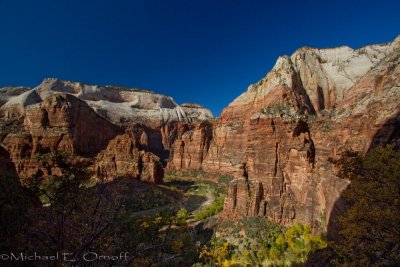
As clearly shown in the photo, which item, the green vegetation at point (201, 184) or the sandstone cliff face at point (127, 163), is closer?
the sandstone cliff face at point (127, 163)

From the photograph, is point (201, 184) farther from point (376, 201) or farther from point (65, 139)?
point (376, 201)

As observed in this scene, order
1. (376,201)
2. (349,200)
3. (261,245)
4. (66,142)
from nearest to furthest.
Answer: (376,201) → (349,200) → (261,245) → (66,142)

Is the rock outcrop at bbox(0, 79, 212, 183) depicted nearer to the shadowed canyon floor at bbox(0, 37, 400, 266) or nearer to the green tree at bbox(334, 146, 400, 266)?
the shadowed canyon floor at bbox(0, 37, 400, 266)

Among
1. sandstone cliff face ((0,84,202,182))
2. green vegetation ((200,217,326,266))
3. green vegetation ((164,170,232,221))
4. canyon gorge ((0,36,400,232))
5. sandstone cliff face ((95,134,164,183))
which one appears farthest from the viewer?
green vegetation ((164,170,232,221))

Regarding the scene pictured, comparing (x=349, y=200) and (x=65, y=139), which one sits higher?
(x=65, y=139)

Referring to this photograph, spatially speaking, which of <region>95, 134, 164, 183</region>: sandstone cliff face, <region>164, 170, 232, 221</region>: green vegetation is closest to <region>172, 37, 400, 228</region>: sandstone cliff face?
<region>164, 170, 232, 221</region>: green vegetation

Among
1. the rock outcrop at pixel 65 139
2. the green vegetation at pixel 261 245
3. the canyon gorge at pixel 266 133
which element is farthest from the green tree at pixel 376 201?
the rock outcrop at pixel 65 139

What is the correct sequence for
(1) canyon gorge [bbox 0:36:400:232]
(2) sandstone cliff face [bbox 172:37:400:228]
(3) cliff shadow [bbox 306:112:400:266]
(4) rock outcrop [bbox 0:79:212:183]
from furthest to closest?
(4) rock outcrop [bbox 0:79:212:183]
(1) canyon gorge [bbox 0:36:400:232]
(2) sandstone cliff face [bbox 172:37:400:228]
(3) cliff shadow [bbox 306:112:400:266]

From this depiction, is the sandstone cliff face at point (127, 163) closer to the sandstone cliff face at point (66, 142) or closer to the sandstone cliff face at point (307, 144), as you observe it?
the sandstone cliff face at point (66, 142)

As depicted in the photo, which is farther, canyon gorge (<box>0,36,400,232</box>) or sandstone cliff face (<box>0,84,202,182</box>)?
sandstone cliff face (<box>0,84,202,182</box>)

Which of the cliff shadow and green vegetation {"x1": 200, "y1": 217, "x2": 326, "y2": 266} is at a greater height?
the cliff shadow

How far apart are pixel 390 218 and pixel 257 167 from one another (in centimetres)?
3272

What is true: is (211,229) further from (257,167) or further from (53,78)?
(53,78)

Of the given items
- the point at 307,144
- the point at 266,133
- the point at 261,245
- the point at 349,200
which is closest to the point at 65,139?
the point at 266,133
